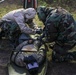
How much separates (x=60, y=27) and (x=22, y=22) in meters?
1.03

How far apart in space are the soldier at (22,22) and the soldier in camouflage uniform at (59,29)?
30 centimetres

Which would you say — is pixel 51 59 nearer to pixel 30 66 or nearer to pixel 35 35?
pixel 35 35

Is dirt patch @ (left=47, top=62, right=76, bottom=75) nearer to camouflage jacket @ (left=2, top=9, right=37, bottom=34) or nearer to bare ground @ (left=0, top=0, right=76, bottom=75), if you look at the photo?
bare ground @ (left=0, top=0, right=76, bottom=75)

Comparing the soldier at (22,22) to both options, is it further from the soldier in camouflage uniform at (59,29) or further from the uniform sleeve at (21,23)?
the soldier in camouflage uniform at (59,29)

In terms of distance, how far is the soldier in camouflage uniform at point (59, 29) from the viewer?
6.34 metres

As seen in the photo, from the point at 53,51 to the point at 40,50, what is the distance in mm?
474

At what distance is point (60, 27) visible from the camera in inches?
252

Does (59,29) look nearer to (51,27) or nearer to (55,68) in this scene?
(51,27)

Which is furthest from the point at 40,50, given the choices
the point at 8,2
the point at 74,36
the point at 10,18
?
the point at 8,2

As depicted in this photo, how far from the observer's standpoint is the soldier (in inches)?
268

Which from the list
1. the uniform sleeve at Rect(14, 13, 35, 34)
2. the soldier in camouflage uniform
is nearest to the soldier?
the uniform sleeve at Rect(14, 13, 35, 34)

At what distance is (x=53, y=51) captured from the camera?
6.76 meters

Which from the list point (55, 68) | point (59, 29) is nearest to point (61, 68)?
point (55, 68)

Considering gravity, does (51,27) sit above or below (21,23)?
above
